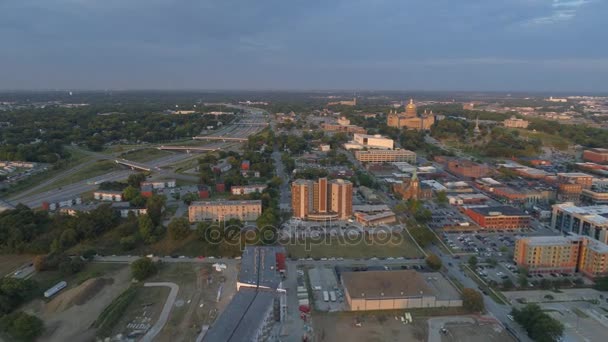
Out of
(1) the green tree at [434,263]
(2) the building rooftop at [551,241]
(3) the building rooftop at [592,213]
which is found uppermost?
(3) the building rooftop at [592,213]

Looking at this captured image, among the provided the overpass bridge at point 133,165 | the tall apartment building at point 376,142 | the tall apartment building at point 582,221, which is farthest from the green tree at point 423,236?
the tall apartment building at point 376,142

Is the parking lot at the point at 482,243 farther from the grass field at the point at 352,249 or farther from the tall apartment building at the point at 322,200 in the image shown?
the tall apartment building at the point at 322,200

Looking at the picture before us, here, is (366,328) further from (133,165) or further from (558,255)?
(133,165)

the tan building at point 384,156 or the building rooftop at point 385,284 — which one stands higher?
the tan building at point 384,156

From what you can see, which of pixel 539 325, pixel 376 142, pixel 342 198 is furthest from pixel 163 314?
pixel 376 142

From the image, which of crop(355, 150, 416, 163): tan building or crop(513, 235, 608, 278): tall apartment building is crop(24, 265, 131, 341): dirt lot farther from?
crop(355, 150, 416, 163): tan building

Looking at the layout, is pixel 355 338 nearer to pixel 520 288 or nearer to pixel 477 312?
pixel 477 312

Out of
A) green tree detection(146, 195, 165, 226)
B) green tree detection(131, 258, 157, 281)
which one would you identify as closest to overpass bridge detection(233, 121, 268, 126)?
green tree detection(146, 195, 165, 226)
